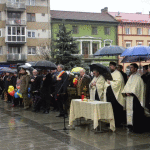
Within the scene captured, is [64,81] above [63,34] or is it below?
below

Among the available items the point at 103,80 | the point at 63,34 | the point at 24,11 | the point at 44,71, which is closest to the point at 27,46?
the point at 24,11

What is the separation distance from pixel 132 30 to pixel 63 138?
141 ft

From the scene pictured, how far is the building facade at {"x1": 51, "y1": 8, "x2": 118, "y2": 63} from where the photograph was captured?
45.6 m

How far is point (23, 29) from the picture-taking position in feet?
142

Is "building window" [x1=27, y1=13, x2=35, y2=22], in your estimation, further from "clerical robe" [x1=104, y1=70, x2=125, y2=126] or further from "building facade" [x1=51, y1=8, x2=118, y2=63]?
"clerical robe" [x1=104, y1=70, x2=125, y2=126]

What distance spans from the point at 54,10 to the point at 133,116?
40657 millimetres

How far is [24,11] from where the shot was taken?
1713 inches

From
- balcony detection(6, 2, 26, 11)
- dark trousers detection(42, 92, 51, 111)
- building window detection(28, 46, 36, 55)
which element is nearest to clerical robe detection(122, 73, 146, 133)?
dark trousers detection(42, 92, 51, 111)

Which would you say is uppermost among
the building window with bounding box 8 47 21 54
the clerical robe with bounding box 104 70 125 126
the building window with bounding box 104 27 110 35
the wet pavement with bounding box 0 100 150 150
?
the building window with bounding box 104 27 110 35

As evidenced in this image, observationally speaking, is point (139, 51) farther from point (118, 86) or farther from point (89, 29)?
point (89, 29)

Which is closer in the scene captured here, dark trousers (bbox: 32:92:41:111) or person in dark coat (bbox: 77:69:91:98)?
person in dark coat (bbox: 77:69:91:98)

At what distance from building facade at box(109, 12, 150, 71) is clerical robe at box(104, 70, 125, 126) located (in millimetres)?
38328

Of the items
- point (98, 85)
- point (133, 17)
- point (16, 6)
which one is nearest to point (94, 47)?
point (133, 17)

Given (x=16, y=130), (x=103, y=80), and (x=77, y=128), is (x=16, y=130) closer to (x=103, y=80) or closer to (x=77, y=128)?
(x=77, y=128)
